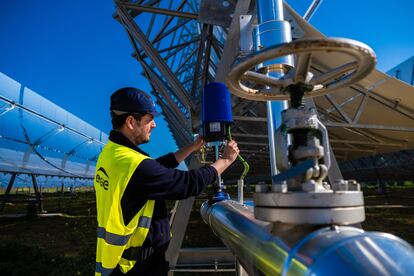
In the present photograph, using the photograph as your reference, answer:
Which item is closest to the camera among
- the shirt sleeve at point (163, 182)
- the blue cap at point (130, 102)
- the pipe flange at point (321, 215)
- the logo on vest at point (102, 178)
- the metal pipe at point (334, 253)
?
the metal pipe at point (334, 253)

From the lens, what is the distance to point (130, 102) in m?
1.66

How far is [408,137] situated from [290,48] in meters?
8.24

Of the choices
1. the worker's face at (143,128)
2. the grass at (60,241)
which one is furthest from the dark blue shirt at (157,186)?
the grass at (60,241)

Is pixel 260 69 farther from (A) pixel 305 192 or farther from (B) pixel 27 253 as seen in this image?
(B) pixel 27 253

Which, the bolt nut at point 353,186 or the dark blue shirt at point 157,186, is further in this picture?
the dark blue shirt at point 157,186

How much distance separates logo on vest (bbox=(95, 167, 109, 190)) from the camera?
5.09ft

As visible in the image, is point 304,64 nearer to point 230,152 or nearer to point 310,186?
point 310,186

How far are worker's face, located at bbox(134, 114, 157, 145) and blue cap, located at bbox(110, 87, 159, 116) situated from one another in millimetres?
62

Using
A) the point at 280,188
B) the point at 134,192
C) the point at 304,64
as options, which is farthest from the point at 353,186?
the point at 134,192

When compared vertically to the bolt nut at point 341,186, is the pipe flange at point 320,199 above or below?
below

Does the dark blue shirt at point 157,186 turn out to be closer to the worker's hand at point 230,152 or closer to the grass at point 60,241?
the worker's hand at point 230,152

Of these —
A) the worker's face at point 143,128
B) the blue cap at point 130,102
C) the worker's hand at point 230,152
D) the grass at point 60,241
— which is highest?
the blue cap at point 130,102

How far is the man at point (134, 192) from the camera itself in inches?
56.9

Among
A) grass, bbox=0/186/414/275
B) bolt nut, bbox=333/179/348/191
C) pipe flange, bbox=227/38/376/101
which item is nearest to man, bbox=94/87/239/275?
pipe flange, bbox=227/38/376/101
